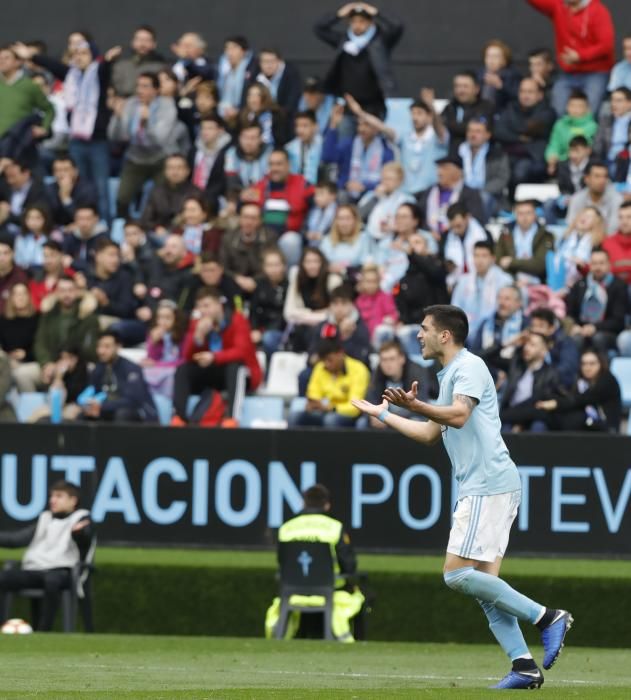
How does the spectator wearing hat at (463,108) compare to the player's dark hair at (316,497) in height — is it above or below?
above

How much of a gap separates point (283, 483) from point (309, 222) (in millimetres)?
4185

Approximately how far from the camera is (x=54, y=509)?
14477mm

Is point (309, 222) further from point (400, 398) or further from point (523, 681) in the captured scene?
point (400, 398)

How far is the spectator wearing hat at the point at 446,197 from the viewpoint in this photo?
18422mm

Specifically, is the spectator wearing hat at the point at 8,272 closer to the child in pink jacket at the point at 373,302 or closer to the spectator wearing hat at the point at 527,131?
the child in pink jacket at the point at 373,302

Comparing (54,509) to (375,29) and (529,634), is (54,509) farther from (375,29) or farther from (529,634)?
(375,29)

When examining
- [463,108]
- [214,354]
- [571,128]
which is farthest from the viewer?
[463,108]

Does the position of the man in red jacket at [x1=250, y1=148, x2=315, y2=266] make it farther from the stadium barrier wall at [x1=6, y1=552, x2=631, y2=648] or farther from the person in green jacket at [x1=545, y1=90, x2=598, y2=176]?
the stadium barrier wall at [x1=6, y1=552, x2=631, y2=648]

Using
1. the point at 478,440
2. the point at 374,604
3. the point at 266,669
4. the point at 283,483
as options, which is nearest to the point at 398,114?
the point at 283,483

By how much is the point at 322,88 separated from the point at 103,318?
4057mm

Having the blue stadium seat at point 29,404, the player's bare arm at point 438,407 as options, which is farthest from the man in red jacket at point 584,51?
the player's bare arm at point 438,407

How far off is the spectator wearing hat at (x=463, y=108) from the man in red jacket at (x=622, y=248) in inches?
101

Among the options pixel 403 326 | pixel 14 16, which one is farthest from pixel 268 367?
pixel 14 16

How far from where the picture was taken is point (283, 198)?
19.1 m
